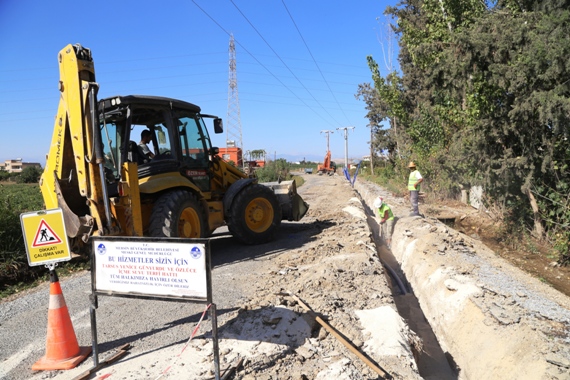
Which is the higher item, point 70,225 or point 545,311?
point 70,225

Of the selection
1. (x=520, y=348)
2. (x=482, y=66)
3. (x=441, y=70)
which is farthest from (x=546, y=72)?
(x=520, y=348)

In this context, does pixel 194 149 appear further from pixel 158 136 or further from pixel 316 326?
pixel 316 326

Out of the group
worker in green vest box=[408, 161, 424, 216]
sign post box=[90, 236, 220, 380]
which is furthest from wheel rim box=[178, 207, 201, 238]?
worker in green vest box=[408, 161, 424, 216]

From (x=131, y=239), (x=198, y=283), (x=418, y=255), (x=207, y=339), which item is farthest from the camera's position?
(x=418, y=255)

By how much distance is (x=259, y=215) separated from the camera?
321 inches

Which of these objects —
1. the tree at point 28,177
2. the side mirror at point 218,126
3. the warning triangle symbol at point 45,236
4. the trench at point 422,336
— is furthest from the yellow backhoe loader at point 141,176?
the tree at point 28,177

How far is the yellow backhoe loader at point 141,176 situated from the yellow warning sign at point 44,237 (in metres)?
1.17

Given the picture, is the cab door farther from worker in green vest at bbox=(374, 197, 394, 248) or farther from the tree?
the tree

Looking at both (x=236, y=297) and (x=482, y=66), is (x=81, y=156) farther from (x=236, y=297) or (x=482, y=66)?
(x=482, y=66)

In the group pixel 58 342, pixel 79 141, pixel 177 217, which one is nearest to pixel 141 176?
pixel 177 217

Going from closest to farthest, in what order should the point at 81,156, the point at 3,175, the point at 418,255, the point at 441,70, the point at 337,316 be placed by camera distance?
the point at 337,316 → the point at 81,156 → the point at 418,255 → the point at 441,70 → the point at 3,175

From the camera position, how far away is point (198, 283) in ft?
10.6

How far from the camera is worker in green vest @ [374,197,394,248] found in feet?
32.9

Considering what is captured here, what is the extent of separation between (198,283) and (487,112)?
8152 mm
